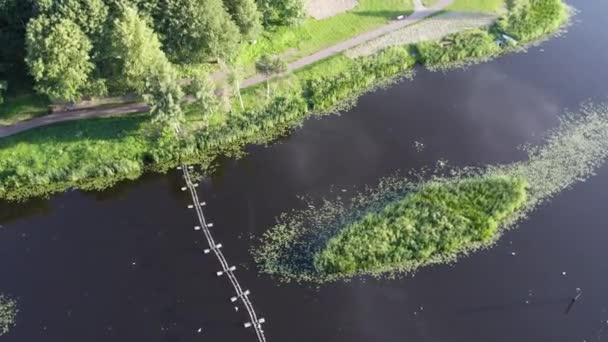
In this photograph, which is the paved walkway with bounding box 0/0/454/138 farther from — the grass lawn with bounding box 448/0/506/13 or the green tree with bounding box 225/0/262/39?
the green tree with bounding box 225/0/262/39

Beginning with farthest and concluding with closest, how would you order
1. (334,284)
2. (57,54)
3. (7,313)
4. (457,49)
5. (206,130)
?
(457,49)
(206,130)
(57,54)
(334,284)
(7,313)

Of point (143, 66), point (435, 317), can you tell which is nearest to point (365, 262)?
point (435, 317)

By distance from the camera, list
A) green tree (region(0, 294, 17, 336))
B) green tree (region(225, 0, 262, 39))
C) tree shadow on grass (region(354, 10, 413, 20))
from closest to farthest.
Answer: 1. green tree (region(0, 294, 17, 336))
2. green tree (region(225, 0, 262, 39))
3. tree shadow on grass (region(354, 10, 413, 20))

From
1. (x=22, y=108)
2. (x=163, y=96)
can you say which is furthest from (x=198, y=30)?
(x=22, y=108)

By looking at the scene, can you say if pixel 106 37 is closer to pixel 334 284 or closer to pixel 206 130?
pixel 206 130

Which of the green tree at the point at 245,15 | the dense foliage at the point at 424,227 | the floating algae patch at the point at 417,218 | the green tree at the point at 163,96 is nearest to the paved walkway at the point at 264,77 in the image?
the green tree at the point at 245,15

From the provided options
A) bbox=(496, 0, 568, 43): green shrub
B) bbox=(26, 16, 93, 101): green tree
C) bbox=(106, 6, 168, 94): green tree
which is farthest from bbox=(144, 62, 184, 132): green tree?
bbox=(496, 0, 568, 43): green shrub

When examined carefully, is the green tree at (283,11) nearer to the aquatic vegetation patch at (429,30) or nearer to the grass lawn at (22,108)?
the aquatic vegetation patch at (429,30)
